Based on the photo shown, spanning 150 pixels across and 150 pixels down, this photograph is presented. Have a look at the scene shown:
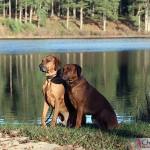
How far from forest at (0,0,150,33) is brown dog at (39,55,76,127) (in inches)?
2798

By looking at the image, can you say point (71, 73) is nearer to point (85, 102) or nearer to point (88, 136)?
point (85, 102)

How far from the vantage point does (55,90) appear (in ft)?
28.5

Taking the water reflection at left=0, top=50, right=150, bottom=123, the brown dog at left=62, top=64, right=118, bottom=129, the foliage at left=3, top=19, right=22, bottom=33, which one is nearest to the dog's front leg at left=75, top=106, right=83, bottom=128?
the brown dog at left=62, top=64, right=118, bottom=129

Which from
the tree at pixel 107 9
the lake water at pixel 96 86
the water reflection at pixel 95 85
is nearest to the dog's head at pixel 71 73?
the lake water at pixel 96 86

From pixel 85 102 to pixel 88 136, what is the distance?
1.17m

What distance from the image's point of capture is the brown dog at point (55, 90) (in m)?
8.71

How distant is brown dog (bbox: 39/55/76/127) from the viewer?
8.71m

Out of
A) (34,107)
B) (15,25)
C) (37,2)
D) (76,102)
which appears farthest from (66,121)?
(37,2)

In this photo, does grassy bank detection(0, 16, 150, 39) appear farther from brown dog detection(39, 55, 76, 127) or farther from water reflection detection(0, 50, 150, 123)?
brown dog detection(39, 55, 76, 127)

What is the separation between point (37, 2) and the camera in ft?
278

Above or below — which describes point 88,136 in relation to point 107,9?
below

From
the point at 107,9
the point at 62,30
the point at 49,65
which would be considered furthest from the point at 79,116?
the point at 107,9

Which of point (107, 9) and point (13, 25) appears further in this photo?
point (107, 9)

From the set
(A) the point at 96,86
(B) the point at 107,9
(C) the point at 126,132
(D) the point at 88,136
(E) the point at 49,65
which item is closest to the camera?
(D) the point at 88,136
